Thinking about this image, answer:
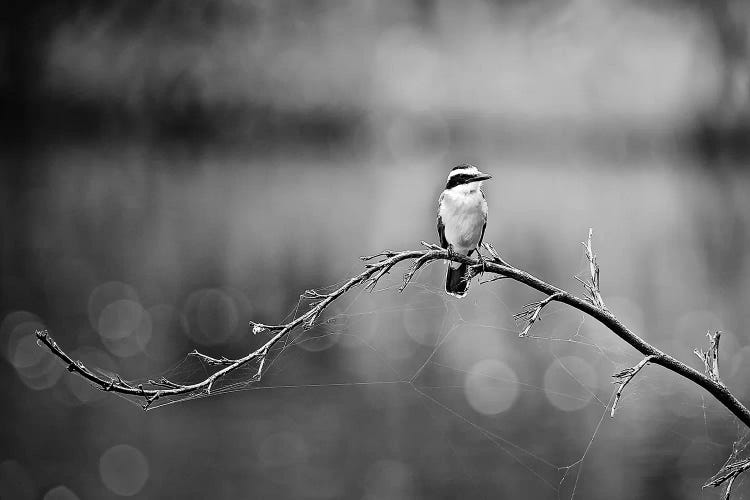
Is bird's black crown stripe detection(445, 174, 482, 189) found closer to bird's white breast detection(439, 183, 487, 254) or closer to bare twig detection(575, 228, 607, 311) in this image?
bird's white breast detection(439, 183, 487, 254)

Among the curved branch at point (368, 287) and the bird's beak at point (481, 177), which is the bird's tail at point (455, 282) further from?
the curved branch at point (368, 287)

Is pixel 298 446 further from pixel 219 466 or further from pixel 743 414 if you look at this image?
pixel 743 414

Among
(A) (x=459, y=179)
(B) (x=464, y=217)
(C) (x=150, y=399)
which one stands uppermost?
(A) (x=459, y=179)

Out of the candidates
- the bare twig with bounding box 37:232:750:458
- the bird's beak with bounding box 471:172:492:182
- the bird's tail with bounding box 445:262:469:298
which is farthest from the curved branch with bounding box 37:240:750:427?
the bird's beak with bounding box 471:172:492:182

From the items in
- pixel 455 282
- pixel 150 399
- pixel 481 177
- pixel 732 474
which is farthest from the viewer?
pixel 481 177

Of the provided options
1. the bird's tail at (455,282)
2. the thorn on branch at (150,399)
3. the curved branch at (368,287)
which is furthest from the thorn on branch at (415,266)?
the bird's tail at (455,282)

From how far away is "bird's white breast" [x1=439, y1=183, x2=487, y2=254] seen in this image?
5395mm

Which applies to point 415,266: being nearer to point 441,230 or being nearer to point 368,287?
point 368,287

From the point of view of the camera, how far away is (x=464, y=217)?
5.41 m

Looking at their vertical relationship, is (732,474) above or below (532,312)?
below

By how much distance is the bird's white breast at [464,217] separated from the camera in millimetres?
5395

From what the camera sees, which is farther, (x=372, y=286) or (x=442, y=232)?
(x=442, y=232)

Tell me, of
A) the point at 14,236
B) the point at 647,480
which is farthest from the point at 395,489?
the point at 14,236

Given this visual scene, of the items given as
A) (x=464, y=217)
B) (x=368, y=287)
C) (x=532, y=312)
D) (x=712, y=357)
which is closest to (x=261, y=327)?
(x=368, y=287)
